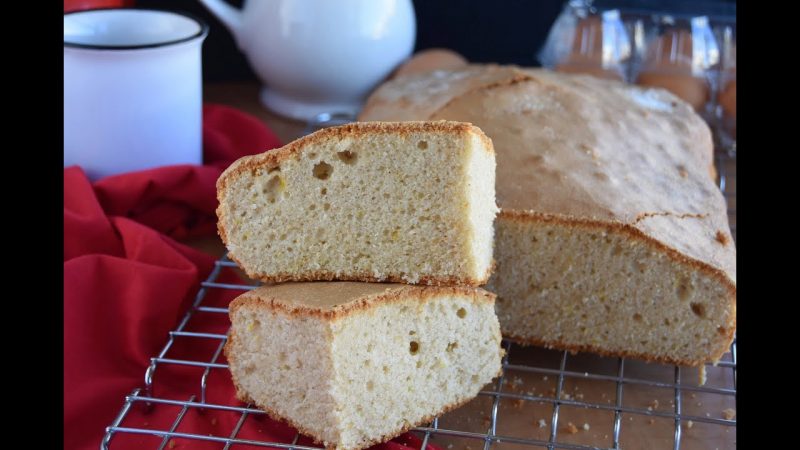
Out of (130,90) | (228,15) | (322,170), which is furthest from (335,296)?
(228,15)

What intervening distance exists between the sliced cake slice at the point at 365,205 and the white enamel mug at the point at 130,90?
87 cm

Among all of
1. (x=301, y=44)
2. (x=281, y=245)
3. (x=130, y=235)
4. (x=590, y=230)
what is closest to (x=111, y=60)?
(x=130, y=235)

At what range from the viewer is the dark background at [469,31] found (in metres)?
3.60

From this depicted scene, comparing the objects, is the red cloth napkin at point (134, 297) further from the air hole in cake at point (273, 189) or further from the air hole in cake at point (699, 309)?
the air hole in cake at point (699, 309)

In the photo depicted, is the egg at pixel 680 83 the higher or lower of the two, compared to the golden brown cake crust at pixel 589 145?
lower

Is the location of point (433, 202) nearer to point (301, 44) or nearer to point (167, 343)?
point (167, 343)

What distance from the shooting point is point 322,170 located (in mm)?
1864

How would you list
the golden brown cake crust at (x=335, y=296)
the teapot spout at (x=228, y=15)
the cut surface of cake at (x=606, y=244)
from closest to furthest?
the golden brown cake crust at (x=335, y=296) < the cut surface of cake at (x=606, y=244) < the teapot spout at (x=228, y=15)

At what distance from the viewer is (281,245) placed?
189 cm

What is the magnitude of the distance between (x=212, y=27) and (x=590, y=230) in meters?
2.10

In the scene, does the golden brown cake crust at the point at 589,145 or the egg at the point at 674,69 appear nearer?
the golden brown cake crust at the point at 589,145

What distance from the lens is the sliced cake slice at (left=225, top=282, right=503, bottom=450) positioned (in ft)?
5.65

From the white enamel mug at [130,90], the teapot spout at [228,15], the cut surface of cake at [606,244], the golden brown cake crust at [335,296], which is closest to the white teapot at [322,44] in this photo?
the teapot spout at [228,15]

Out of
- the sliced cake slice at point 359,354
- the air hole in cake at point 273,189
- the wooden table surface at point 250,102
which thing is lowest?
the wooden table surface at point 250,102
